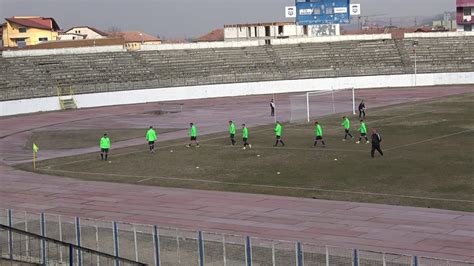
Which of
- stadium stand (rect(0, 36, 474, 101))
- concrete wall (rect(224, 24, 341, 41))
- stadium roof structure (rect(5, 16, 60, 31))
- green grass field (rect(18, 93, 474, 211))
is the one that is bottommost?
green grass field (rect(18, 93, 474, 211))

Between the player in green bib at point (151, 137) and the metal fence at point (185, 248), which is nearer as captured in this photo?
the metal fence at point (185, 248)

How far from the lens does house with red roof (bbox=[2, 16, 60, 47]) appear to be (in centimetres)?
13112

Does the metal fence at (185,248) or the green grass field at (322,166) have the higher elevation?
the metal fence at (185,248)

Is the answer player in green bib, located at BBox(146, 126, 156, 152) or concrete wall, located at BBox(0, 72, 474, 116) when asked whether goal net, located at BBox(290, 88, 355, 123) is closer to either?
concrete wall, located at BBox(0, 72, 474, 116)

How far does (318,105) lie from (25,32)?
80.2 meters

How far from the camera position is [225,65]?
8862 cm

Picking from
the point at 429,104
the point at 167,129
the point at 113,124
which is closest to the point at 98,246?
the point at 167,129

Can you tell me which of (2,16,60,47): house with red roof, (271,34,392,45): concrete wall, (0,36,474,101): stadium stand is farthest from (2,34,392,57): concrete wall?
(2,16,60,47): house with red roof

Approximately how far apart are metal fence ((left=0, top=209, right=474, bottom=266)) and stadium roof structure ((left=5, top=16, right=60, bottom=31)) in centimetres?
11511

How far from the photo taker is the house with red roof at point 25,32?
131 m

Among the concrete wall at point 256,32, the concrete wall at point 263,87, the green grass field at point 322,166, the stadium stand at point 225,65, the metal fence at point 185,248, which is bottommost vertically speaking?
the green grass field at point 322,166

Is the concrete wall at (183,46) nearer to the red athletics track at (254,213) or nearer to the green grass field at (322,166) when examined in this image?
the green grass field at (322,166)

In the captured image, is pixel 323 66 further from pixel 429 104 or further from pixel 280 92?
pixel 429 104

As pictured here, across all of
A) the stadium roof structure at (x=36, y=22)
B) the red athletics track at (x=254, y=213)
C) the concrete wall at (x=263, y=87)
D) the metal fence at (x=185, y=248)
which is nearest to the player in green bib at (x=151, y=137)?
the red athletics track at (x=254, y=213)
